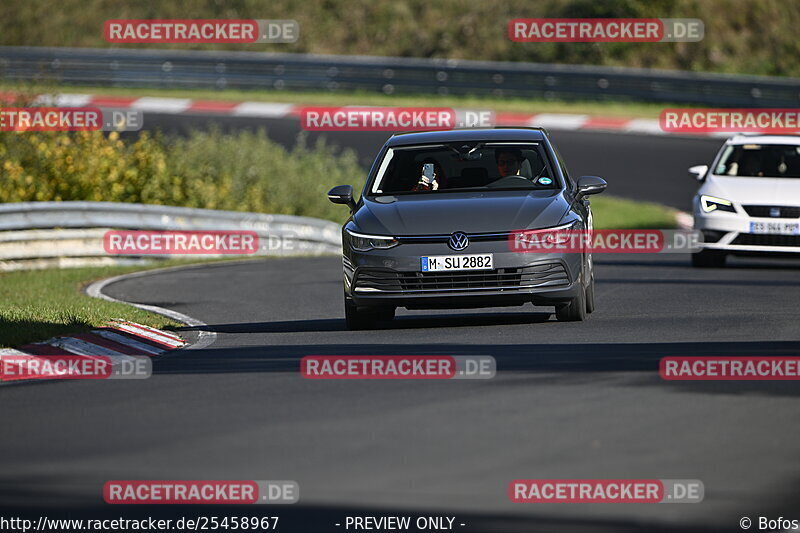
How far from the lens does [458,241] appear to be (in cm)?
1190

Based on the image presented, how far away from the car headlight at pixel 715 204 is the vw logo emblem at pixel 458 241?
26.4ft

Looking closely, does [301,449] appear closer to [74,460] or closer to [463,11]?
[74,460]

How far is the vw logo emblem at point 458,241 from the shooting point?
11.9 metres

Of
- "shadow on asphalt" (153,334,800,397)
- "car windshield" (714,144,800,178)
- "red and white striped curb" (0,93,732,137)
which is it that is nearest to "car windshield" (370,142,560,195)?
"shadow on asphalt" (153,334,800,397)

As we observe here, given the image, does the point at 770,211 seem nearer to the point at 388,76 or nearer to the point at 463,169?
the point at 463,169

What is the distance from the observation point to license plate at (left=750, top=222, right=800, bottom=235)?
61.4 ft

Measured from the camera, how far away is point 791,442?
7.44 metres

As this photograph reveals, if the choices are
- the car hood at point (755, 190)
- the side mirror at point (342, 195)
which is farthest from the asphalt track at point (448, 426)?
the car hood at point (755, 190)

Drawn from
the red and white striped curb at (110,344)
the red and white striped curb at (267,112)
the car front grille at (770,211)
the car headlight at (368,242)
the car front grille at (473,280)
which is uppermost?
the red and white striped curb at (267,112)

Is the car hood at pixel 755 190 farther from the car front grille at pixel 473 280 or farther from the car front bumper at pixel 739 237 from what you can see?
the car front grille at pixel 473 280

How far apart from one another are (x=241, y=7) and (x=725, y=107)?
62.0ft

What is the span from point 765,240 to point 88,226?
9.58 meters

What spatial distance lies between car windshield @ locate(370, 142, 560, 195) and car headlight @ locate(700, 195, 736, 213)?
635 cm

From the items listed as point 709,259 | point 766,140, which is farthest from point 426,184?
point 766,140
